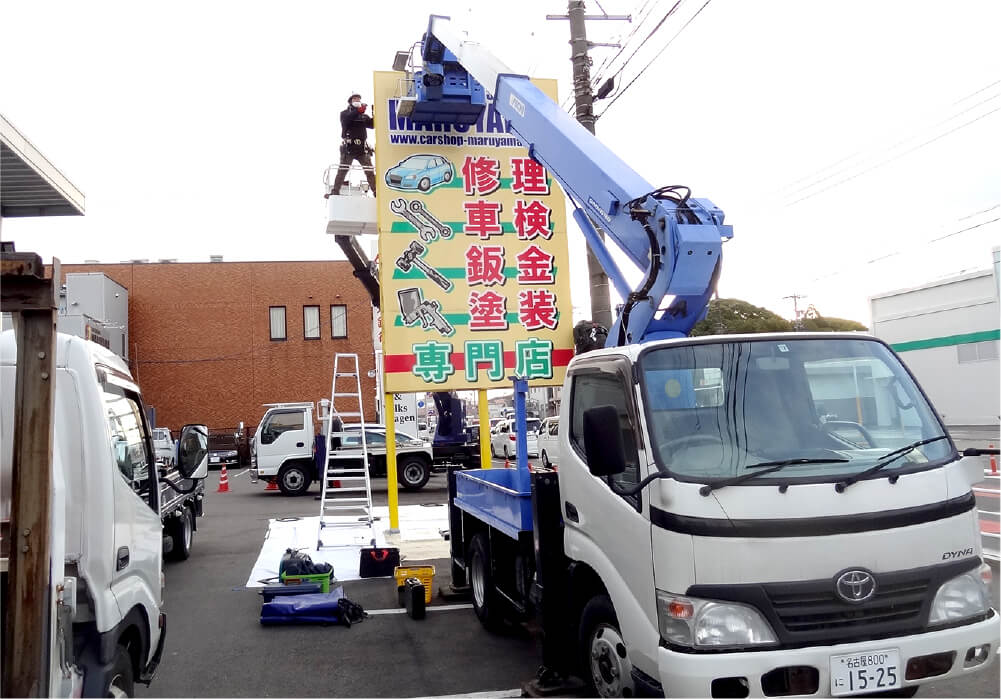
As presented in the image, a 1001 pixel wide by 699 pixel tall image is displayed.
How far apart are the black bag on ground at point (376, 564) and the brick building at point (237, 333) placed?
→ 90.5 ft

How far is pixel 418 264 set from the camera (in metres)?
11.2

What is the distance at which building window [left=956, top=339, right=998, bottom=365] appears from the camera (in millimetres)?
29281

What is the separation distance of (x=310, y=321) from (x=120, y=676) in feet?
114

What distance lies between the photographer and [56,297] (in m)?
3.07

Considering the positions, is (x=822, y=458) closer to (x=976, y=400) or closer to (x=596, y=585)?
A: (x=596, y=585)

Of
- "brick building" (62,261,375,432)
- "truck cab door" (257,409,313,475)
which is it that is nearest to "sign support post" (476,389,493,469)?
"truck cab door" (257,409,313,475)

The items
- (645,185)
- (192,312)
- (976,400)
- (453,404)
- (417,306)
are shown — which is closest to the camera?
(645,185)

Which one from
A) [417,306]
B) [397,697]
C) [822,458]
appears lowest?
[397,697]

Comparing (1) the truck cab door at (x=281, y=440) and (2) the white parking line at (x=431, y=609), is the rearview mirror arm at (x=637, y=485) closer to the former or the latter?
(2) the white parking line at (x=431, y=609)

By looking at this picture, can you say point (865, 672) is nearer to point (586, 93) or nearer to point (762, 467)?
point (762, 467)

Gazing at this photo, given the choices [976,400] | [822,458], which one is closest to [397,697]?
[822,458]

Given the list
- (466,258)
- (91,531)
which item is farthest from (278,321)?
(91,531)

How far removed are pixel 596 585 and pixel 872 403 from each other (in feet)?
6.01

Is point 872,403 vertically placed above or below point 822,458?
above
